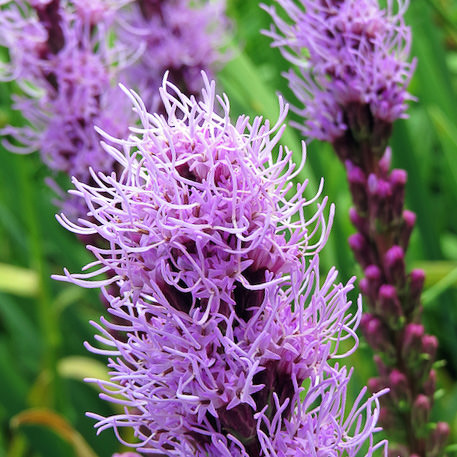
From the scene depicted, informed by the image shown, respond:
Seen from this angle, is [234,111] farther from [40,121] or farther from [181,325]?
[181,325]

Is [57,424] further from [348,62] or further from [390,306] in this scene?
[348,62]

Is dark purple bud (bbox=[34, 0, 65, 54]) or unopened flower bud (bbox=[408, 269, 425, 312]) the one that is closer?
unopened flower bud (bbox=[408, 269, 425, 312])

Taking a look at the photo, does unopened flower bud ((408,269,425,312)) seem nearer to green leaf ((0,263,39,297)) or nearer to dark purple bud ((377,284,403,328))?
dark purple bud ((377,284,403,328))

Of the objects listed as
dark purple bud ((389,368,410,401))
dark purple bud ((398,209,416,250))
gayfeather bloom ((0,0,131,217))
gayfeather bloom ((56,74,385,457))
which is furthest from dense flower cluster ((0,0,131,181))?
gayfeather bloom ((56,74,385,457))

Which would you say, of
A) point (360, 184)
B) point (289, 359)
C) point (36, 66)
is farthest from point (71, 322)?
point (289, 359)

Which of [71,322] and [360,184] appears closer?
[360,184]

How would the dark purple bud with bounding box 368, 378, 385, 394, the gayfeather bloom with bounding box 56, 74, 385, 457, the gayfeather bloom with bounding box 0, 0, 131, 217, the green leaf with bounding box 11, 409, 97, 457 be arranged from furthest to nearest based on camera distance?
1. the green leaf with bounding box 11, 409, 97, 457
2. the gayfeather bloom with bounding box 0, 0, 131, 217
3. the dark purple bud with bounding box 368, 378, 385, 394
4. the gayfeather bloom with bounding box 56, 74, 385, 457

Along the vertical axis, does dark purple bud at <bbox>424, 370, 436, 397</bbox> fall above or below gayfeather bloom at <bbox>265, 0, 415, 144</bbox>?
below
